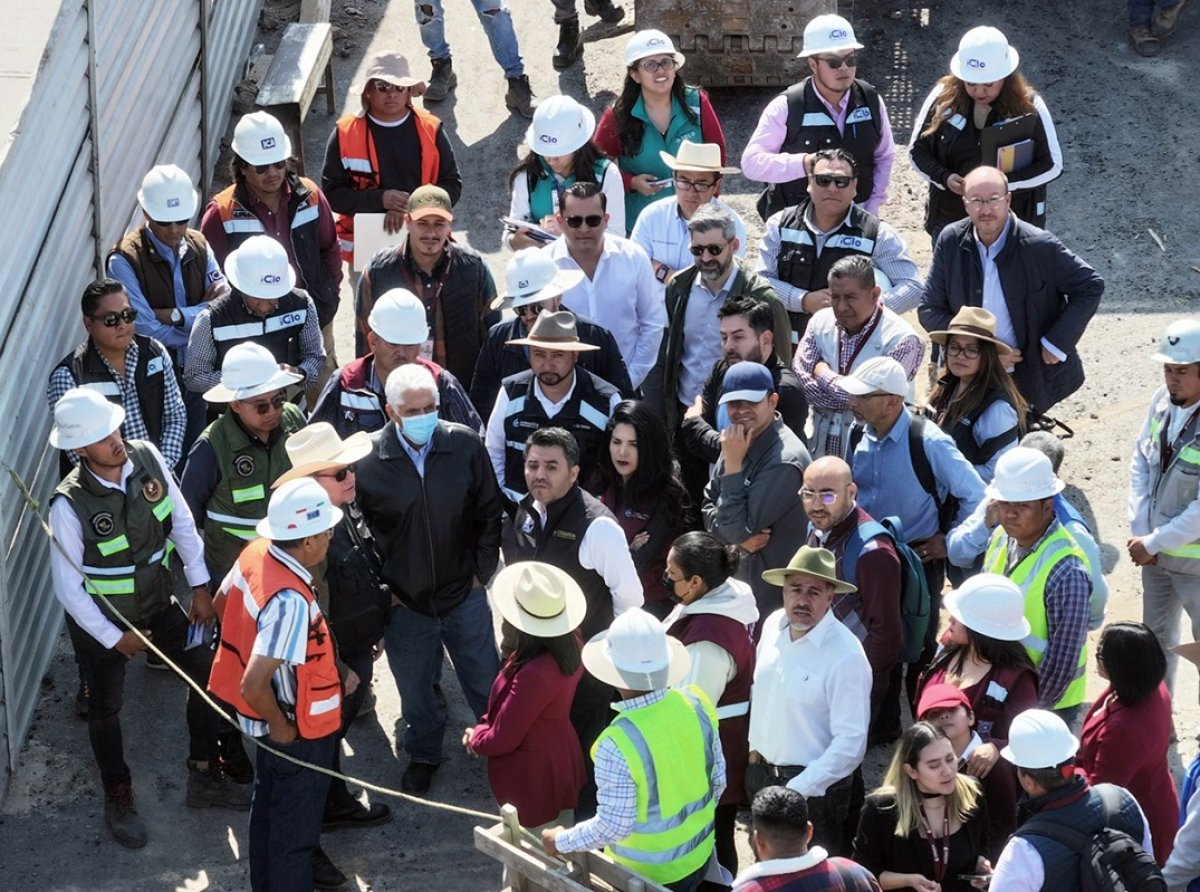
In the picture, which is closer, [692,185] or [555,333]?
[555,333]

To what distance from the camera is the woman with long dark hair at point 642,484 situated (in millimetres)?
7535

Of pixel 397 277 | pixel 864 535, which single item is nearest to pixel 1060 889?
pixel 864 535

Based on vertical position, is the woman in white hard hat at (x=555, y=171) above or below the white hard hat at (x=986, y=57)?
below

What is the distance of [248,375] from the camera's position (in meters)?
7.50

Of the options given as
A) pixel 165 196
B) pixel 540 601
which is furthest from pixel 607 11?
pixel 540 601

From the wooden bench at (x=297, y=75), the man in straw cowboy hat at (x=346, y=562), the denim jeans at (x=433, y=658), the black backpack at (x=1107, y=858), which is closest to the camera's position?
the black backpack at (x=1107, y=858)

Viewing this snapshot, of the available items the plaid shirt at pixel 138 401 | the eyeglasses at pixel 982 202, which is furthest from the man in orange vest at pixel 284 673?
the eyeglasses at pixel 982 202

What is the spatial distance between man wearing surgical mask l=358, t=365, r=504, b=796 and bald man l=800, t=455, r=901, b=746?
4.61ft

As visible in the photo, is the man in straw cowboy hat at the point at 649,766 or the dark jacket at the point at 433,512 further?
the dark jacket at the point at 433,512

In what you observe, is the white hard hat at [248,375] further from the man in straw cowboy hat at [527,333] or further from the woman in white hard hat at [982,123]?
the woman in white hard hat at [982,123]

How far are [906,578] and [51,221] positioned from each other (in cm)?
446

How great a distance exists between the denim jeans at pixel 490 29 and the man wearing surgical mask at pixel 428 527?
208 inches

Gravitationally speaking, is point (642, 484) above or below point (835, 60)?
below

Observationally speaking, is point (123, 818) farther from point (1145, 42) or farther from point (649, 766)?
point (1145, 42)
